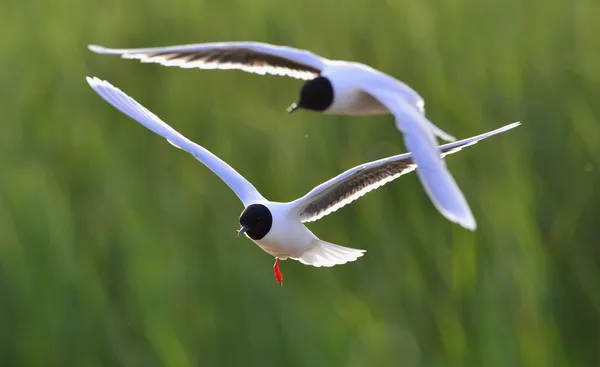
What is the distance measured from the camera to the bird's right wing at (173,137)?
1.58 metres

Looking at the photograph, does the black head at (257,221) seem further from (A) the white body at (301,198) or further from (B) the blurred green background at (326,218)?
(B) the blurred green background at (326,218)

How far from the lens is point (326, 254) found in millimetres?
1713

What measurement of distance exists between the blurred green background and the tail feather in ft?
0.73

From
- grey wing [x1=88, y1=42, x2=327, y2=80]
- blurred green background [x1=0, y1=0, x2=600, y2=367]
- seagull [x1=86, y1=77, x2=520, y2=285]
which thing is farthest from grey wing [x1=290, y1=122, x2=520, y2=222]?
blurred green background [x1=0, y1=0, x2=600, y2=367]

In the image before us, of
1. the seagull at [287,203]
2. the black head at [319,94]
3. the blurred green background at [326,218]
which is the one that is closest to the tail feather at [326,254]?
the seagull at [287,203]

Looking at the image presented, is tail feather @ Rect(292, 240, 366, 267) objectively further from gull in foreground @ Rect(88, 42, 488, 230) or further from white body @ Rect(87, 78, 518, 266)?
gull in foreground @ Rect(88, 42, 488, 230)

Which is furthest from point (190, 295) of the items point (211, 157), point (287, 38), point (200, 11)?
point (200, 11)

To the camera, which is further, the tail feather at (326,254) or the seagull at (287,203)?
the tail feather at (326,254)

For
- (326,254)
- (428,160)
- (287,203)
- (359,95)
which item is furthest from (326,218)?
(428,160)

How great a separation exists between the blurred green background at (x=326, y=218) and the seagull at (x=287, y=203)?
0.33 meters

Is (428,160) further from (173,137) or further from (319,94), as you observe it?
(173,137)

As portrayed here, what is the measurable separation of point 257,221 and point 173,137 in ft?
0.52
